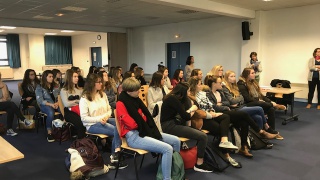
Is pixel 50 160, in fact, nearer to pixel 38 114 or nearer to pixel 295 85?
pixel 38 114

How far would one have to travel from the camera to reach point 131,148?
2738mm

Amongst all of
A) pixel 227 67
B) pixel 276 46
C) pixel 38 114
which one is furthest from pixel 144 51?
pixel 38 114

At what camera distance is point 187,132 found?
307 centimetres

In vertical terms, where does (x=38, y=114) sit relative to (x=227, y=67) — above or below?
below

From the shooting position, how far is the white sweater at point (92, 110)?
10.9 ft

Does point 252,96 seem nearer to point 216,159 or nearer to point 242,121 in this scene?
point 242,121

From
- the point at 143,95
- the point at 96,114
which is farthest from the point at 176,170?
the point at 143,95

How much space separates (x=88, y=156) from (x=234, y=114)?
2.00m

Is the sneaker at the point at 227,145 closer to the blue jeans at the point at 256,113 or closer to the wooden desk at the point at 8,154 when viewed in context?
the blue jeans at the point at 256,113

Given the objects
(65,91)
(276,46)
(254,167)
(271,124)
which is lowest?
(254,167)

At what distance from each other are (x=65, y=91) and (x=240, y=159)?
2.73 metres

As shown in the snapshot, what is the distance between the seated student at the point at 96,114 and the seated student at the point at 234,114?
1517mm

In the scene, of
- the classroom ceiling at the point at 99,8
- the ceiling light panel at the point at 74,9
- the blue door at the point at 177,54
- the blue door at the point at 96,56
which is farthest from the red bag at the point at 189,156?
the blue door at the point at 96,56

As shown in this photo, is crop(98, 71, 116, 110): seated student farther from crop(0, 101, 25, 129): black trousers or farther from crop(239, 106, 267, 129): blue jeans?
crop(239, 106, 267, 129): blue jeans
